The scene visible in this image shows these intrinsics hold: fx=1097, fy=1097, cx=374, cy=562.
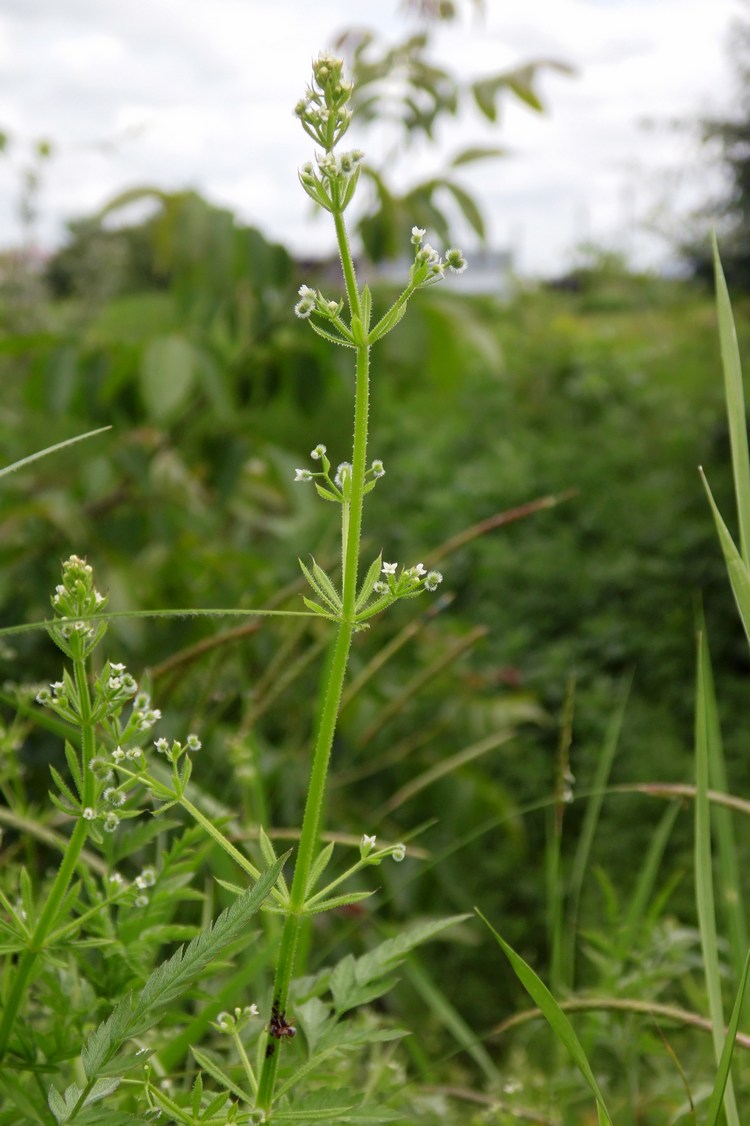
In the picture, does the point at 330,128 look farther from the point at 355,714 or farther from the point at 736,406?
the point at 355,714

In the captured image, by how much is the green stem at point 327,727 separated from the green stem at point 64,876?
120 mm

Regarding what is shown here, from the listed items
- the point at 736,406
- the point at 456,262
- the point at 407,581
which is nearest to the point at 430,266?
the point at 456,262

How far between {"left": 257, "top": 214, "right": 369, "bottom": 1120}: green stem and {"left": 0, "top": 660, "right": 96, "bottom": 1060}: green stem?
120 mm

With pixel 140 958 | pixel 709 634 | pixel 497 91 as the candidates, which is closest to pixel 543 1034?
pixel 140 958

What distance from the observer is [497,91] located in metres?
2.44

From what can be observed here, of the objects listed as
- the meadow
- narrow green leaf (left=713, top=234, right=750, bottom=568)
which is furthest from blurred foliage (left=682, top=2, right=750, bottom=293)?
narrow green leaf (left=713, top=234, right=750, bottom=568)

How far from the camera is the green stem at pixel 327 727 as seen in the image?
0.60 meters

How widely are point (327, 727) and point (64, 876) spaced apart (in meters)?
0.17

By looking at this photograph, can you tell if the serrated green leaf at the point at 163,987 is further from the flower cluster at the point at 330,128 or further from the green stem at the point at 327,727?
the flower cluster at the point at 330,128

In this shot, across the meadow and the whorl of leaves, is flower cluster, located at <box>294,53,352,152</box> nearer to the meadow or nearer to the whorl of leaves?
the meadow

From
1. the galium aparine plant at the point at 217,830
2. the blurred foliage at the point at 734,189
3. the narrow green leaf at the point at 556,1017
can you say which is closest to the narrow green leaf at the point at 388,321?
the galium aparine plant at the point at 217,830

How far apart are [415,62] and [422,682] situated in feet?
5.32

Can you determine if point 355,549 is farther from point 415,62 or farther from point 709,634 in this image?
point 709,634

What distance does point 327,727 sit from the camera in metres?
0.60
